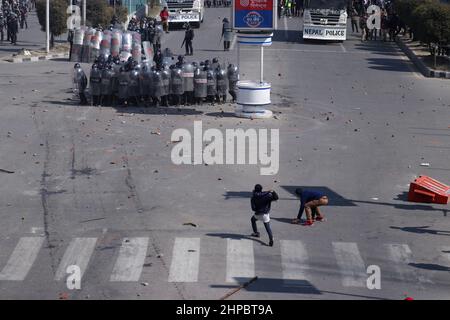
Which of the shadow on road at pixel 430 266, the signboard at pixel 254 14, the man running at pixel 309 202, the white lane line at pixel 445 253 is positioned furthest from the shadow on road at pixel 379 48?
the shadow on road at pixel 430 266

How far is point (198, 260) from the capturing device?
52.2 ft

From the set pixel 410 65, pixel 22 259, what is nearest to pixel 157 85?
pixel 22 259

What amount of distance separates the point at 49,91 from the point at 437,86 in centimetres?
1324

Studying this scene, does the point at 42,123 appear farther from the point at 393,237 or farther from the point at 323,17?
the point at 323,17

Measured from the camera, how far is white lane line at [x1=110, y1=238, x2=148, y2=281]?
49.5ft

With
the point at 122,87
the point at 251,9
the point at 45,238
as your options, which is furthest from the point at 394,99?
the point at 45,238

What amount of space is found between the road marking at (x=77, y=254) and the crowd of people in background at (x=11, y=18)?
30652 mm

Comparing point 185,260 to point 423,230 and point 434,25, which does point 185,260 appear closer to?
point 423,230

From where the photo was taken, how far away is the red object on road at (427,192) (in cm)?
1967

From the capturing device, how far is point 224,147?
2417cm

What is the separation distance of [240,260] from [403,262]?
2619 mm

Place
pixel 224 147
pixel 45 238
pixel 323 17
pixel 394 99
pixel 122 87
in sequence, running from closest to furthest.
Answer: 1. pixel 45 238
2. pixel 224 147
3. pixel 122 87
4. pixel 394 99
5. pixel 323 17

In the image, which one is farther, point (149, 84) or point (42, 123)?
point (149, 84)

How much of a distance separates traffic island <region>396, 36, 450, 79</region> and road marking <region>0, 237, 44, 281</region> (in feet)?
76.4
